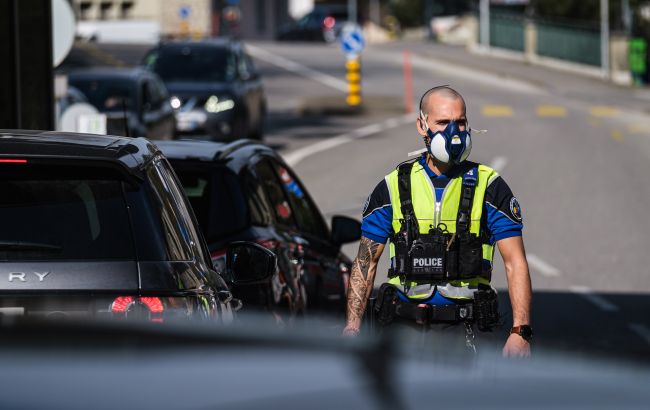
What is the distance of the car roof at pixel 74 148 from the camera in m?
4.70

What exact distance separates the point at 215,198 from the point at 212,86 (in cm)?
1885

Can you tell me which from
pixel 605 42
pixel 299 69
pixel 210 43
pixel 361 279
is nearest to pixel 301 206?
pixel 361 279

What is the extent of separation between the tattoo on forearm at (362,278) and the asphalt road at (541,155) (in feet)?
17.6

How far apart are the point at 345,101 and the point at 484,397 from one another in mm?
37712

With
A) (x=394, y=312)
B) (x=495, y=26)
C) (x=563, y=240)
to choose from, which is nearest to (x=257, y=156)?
(x=394, y=312)

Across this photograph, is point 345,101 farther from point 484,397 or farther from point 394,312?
point 484,397

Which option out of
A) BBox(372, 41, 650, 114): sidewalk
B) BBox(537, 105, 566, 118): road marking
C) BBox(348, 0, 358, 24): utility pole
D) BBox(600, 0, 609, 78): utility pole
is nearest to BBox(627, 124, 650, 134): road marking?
BBox(537, 105, 566, 118): road marking

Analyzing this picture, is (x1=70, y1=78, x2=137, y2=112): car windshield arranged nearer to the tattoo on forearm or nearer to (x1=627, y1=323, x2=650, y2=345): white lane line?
(x1=627, y1=323, x2=650, y2=345): white lane line

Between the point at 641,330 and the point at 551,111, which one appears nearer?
the point at 641,330

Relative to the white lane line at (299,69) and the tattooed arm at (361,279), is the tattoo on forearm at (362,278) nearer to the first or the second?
the tattooed arm at (361,279)

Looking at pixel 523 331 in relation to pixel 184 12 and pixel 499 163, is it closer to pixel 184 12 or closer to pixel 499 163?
pixel 499 163

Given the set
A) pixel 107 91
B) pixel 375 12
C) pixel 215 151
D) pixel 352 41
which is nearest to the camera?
pixel 215 151

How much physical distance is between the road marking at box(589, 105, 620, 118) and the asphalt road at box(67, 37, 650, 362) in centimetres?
5

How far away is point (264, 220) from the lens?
764cm
